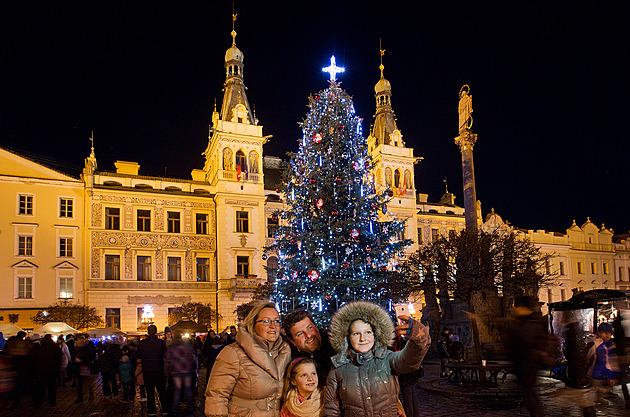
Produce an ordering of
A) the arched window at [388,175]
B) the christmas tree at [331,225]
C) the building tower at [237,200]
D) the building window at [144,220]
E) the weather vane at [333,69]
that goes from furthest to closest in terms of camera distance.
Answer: the arched window at [388,175]
the building window at [144,220]
the building tower at [237,200]
the weather vane at [333,69]
the christmas tree at [331,225]

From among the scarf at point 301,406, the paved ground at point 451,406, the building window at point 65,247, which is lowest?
the paved ground at point 451,406

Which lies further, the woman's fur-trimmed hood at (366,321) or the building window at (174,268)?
the building window at (174,268)

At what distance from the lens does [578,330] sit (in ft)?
25.8

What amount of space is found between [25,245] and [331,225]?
85.7ft

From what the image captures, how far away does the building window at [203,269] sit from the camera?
3919 centimetres

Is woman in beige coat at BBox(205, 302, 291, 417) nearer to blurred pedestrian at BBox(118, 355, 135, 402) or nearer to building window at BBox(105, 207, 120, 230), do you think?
blurred pedestrian at BBox(118, 355, 135, 402)

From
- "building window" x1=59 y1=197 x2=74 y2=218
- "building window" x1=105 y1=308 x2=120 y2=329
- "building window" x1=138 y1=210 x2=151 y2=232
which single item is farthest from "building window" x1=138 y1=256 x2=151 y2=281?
"building window" x1=59 y1=197 x2=74 y2=218

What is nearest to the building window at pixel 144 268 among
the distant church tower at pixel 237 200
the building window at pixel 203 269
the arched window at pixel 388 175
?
the building window at pixel 203 269

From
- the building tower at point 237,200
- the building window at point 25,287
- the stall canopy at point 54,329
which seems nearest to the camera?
the stall canopy at point 54,329

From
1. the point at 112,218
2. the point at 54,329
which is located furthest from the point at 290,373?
the point at 112,218

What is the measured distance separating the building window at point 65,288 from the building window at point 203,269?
329 inches

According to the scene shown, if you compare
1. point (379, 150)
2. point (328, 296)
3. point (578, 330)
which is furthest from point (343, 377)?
point (379, 150)

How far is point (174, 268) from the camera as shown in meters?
38.9

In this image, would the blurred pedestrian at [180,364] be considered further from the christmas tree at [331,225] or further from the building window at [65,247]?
the building window at [65,247]
